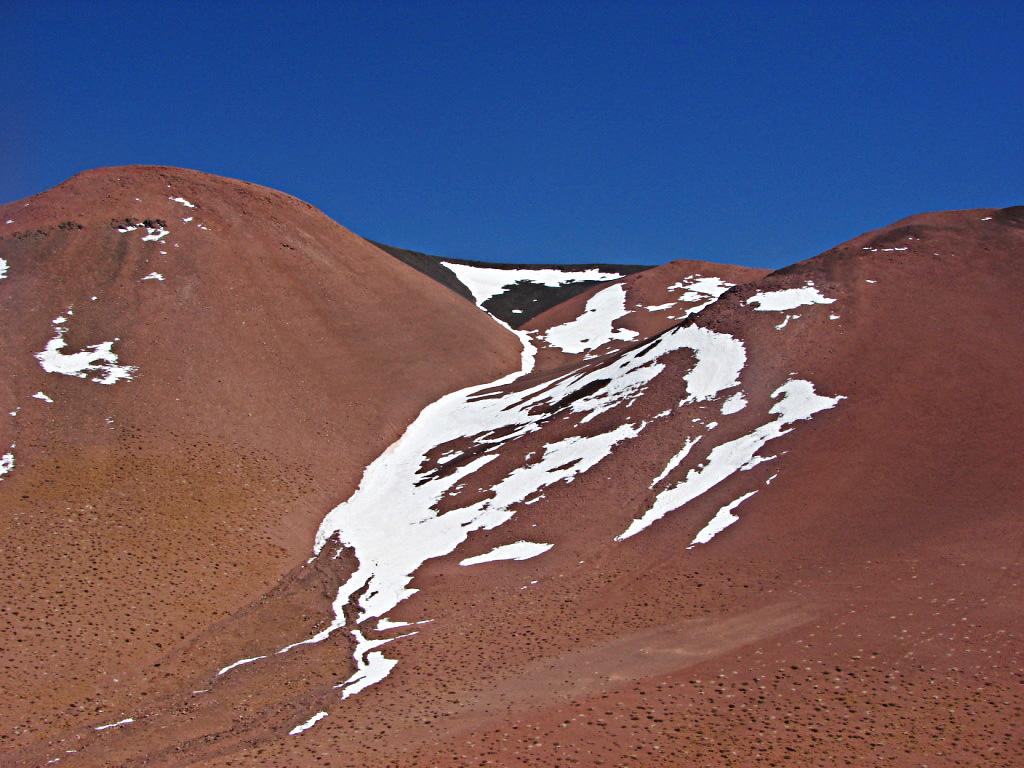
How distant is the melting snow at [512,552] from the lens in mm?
31922

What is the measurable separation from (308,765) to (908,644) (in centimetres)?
1427

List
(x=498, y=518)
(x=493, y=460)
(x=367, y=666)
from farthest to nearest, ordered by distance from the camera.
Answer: (x=493, y=460) < (x=498, y=518) < (x=367, y=666)

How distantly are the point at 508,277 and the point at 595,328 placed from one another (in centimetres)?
3426

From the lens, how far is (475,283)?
106 metres

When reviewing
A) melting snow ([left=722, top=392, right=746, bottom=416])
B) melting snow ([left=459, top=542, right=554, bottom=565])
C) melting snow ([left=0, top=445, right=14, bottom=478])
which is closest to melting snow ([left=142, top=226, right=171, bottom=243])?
melting snow ([left=0, top=445, right=14, bottom=478])

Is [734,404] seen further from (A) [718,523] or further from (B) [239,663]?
(B) [239,663]

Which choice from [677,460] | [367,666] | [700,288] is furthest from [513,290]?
[367,666]

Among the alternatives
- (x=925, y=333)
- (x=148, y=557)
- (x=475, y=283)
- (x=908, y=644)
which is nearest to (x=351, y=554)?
(x=148, y=557)

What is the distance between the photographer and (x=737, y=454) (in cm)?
3512

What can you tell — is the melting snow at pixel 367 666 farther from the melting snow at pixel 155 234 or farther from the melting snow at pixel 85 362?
the melting snow at pixel 155 234

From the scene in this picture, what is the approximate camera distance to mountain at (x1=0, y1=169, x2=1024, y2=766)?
1994cm

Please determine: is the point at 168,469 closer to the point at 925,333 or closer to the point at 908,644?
the point at 908,644

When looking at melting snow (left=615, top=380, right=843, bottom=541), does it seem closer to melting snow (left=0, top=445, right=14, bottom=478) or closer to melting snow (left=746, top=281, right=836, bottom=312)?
melting snow (left=746, top=281, right=836, bottom=312)

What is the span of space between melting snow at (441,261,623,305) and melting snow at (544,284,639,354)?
55.1 feet
